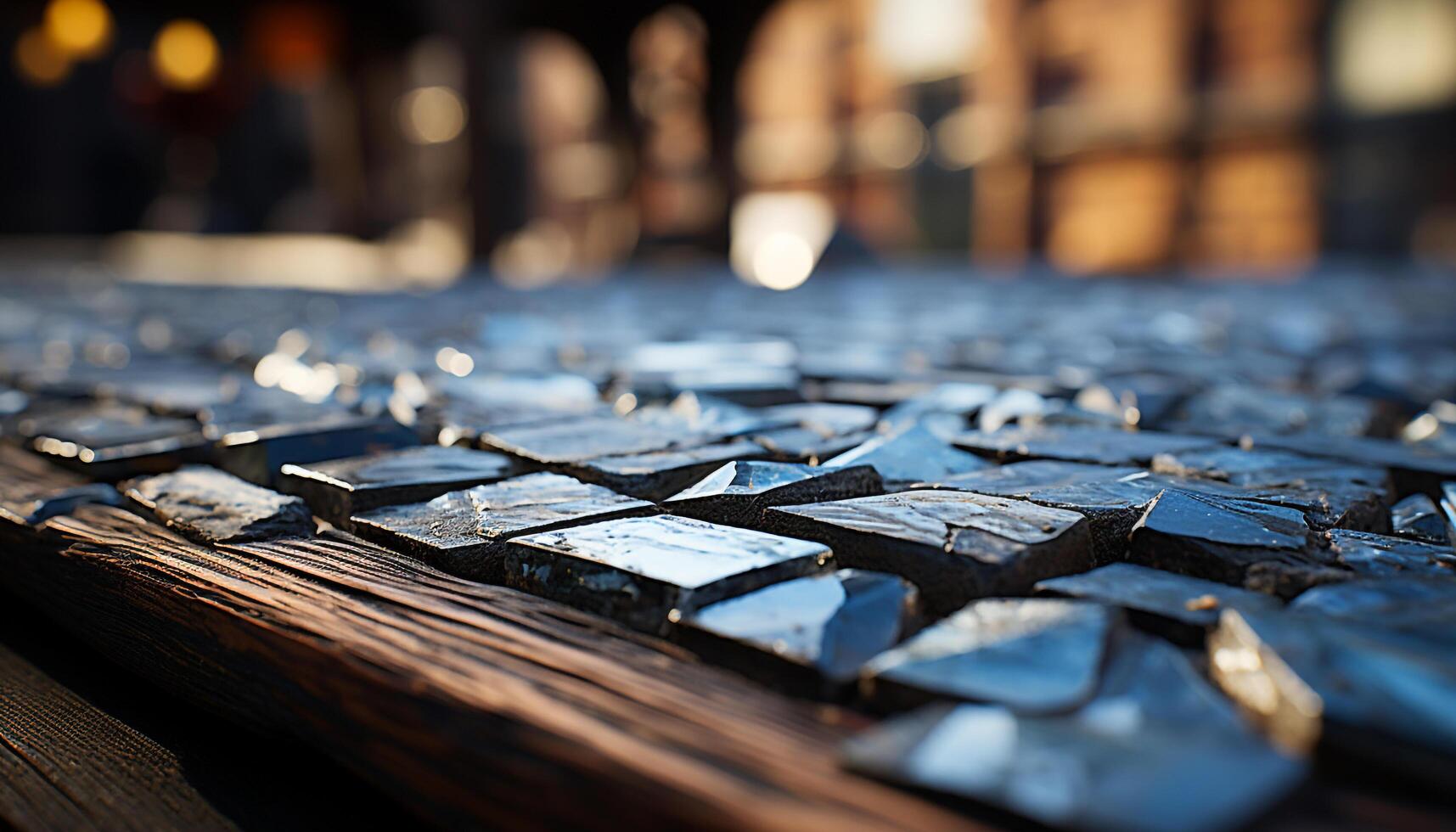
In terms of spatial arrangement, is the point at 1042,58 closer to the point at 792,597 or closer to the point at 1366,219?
the point at 1366,219

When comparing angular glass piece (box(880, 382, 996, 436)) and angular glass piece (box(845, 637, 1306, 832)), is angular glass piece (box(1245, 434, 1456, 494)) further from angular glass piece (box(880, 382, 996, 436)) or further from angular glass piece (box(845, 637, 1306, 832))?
angular glass piece (box(845, 637, 1306, 832))

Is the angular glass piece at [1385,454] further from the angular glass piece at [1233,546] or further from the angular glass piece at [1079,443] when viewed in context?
the angular glass piece at [1233,546]

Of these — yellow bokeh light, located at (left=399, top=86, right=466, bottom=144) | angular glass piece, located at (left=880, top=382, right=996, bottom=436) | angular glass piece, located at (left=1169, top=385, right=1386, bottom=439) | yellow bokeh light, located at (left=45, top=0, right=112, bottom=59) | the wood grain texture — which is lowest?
the wood grain texture

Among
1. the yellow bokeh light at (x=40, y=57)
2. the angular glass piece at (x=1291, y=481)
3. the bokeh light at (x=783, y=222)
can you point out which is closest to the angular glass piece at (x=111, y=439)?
the angular glass piece at (x=1291, y=481)

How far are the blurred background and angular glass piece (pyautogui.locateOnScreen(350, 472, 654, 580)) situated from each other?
16.0 feet

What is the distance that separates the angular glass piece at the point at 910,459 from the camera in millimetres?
1168

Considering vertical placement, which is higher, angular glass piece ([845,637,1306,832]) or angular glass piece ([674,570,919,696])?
angular glass piece ([674,570,919,696])

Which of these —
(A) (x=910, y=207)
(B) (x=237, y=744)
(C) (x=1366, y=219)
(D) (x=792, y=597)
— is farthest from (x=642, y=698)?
(A) (x=910, y=207)

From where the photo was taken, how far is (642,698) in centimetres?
63

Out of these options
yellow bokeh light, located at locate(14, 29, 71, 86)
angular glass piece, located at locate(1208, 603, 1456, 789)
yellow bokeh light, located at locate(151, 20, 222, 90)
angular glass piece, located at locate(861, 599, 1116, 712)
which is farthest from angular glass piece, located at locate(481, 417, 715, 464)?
yellow bokeh light, located at locate(151, 20, 222, 90)

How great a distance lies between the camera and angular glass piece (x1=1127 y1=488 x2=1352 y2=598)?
0.80 m

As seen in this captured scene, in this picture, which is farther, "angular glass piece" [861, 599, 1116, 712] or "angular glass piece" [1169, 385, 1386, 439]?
"angular glass piece" [1169, 385, 1386, 439]

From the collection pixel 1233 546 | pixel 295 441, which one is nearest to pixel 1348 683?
pixel 1233 546

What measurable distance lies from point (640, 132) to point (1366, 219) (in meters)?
7.04
